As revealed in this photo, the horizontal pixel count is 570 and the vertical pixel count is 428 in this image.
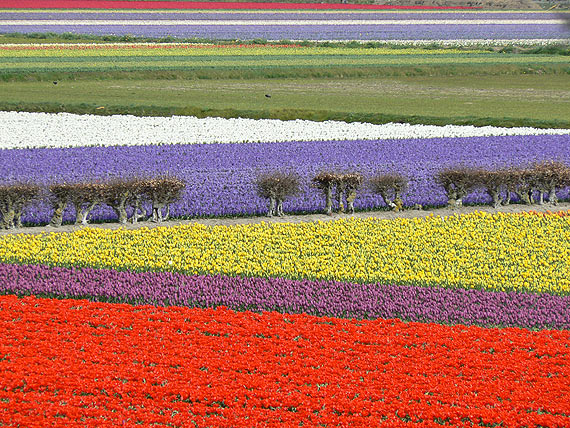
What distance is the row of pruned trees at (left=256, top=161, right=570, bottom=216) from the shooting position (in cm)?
2380

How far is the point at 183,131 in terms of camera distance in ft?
126

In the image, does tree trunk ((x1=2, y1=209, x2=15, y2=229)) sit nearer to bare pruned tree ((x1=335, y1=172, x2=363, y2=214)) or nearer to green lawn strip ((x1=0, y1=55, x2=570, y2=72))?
bare pruned tree ((x1=335, y1=172, x2=363, y2=214))

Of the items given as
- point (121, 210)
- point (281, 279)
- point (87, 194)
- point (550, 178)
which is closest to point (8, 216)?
point (87, 194)

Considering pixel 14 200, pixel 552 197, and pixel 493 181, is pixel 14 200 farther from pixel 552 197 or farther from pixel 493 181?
pixel 552 197

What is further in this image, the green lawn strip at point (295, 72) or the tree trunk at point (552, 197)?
the green lawn strip at point (295, 72)

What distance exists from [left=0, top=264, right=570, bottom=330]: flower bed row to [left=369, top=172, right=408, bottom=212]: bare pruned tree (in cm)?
807

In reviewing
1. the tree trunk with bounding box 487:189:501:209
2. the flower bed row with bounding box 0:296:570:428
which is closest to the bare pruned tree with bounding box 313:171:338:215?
the tree trunk with bounding box 487:189:501:209

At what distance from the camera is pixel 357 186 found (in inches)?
960

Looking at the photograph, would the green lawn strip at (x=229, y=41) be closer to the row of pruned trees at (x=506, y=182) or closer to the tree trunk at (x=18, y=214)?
the row of pruned trees at (x=506, y=182)

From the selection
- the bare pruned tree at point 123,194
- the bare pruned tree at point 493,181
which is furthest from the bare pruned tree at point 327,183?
the bare pruned tree at point 123,194

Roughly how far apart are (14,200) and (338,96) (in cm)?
3199

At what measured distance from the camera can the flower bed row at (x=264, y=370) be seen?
470 inches

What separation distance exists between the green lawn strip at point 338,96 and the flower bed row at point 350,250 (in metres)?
21.3

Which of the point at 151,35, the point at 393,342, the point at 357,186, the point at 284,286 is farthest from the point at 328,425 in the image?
the point at 151,35
